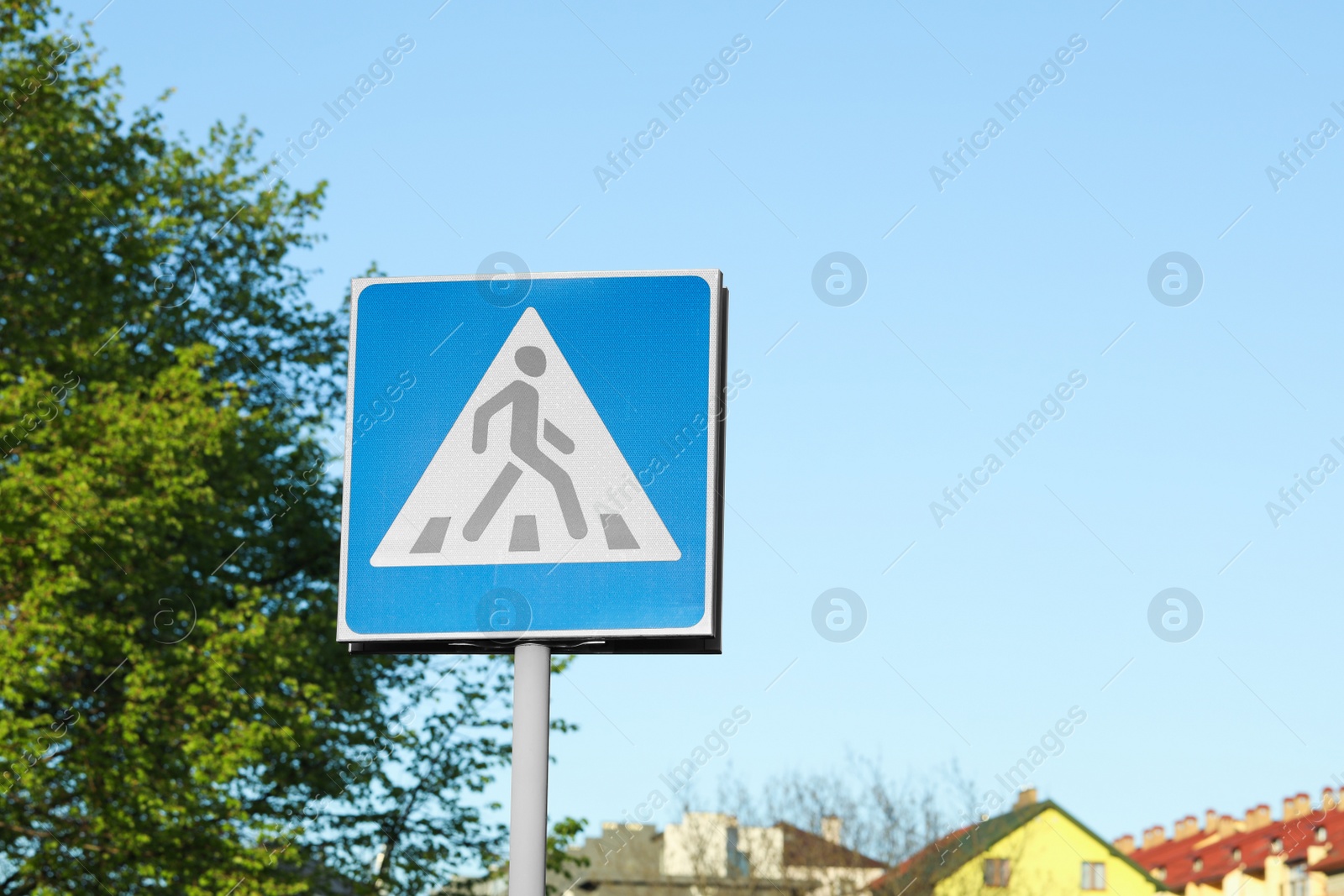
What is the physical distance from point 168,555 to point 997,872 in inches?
1361

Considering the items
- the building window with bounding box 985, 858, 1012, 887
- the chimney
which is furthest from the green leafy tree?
the chimney

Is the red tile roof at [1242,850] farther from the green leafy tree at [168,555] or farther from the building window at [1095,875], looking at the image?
the green leafy tree at [168,555]

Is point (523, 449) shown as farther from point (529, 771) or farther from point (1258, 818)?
point (1258, 818)

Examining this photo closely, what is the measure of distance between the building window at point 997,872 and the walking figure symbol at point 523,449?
44830mm

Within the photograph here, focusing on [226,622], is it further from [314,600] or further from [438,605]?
[438,605]

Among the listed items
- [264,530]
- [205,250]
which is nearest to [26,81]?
[205,250]

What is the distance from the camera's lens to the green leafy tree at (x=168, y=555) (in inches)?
655

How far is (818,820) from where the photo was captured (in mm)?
45656

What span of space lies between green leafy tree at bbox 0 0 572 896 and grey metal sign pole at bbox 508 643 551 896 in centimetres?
1370

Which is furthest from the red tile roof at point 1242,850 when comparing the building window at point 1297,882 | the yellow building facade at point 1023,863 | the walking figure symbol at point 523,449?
the walking figure symbol at point 523,449

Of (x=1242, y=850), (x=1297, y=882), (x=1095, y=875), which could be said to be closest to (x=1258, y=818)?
(x=1242, y=850)

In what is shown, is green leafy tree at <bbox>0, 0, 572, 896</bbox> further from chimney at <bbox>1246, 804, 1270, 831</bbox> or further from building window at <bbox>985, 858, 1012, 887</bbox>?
chimney at <bbox>1246, 804, 1270, 831</bbox>

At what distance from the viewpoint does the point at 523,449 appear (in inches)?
132

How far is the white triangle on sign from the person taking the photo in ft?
10.8
